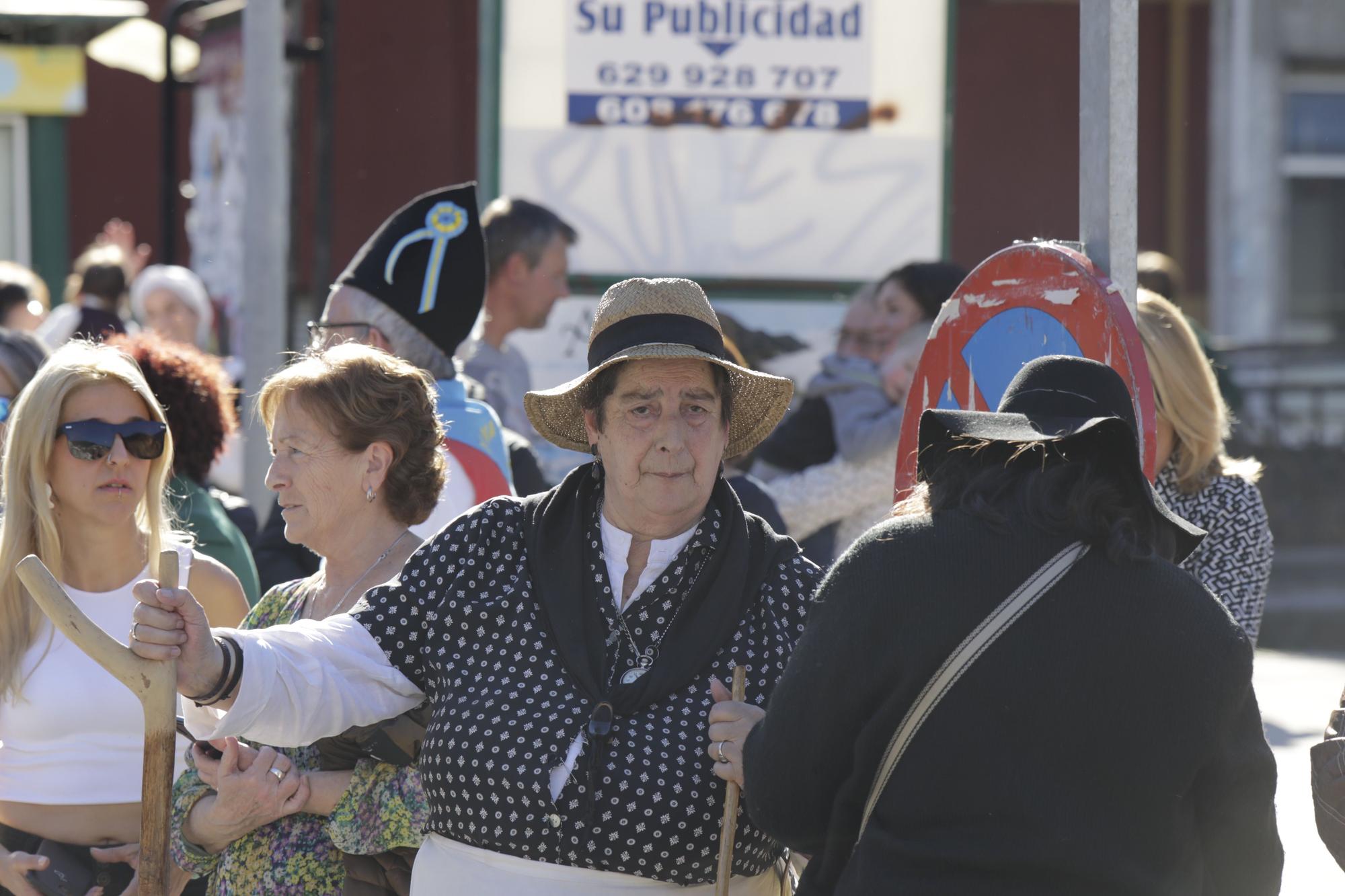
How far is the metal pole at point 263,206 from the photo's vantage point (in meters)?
5.66

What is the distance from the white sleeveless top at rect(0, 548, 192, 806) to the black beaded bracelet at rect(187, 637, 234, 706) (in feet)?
2.72

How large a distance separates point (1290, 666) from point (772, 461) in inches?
226

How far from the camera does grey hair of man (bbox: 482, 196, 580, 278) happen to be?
18.2ft

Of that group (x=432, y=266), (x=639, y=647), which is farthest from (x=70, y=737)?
(x=432, y=266)

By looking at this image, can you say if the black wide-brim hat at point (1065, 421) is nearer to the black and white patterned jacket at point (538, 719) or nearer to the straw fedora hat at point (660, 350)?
the black and white patterned jacket at point (538, 719)

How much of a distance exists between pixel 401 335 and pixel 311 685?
1.72 meters

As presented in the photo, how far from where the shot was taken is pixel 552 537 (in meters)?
3.10

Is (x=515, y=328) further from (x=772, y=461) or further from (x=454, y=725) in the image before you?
(x=454, y=725)

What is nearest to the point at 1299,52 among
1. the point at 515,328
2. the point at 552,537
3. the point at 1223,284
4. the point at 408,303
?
the point at 1223,284

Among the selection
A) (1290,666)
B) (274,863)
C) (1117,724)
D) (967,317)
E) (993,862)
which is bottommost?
(1290,666)

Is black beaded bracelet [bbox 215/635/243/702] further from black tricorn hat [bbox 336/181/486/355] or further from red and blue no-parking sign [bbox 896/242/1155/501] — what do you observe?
black tricorn hat [bbox 336/181/486/355]

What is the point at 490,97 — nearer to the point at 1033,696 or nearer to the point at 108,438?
the point at 108,438

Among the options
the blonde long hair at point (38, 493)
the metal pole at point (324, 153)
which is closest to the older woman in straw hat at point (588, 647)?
the blonde long hair at point (38, 493)

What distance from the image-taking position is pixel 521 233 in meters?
5.54
